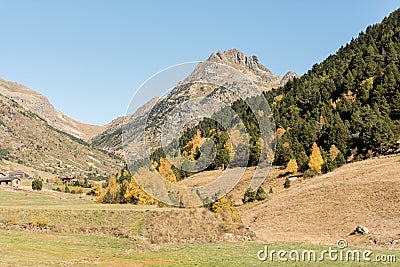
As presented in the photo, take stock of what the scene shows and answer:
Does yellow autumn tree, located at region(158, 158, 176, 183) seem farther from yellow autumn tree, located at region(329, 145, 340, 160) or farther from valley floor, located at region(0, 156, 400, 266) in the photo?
yellow autumn tree, located at region(329, 145, 340, 160)

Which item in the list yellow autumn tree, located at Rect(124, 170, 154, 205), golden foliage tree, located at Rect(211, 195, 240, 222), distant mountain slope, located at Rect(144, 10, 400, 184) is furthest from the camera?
distant mountain slope, located at Rect(144, 10, 400, 184)

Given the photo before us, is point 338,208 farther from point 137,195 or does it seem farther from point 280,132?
point 280,132

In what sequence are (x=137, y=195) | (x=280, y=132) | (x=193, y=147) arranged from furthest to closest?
(x=193, y=147) < (x=280, y=132) < (x=137, y=195)

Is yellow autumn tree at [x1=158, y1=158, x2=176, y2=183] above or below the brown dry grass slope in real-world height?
above

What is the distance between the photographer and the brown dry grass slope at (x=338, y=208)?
184ft

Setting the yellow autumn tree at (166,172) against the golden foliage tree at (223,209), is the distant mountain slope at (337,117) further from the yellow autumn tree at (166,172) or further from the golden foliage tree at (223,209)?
the golden foliage tree at (223,209)

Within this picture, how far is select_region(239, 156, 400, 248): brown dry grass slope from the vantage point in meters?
55.9

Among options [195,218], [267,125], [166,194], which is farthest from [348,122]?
[195,218]

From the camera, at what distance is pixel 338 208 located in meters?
66.8

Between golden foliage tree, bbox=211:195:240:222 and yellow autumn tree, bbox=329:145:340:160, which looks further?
yellow autumn tree, bbox=329:145:340:160

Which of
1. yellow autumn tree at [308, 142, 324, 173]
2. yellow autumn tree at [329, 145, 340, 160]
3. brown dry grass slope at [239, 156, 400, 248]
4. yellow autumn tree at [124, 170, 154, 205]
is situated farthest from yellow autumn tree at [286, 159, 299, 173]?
yellow autumn tree at [124, 170, 154, 205]

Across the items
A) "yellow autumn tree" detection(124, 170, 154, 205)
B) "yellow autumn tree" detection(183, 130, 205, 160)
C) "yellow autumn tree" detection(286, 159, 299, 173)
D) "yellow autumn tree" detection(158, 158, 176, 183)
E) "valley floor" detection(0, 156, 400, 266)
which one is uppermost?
"yellow autumn tree" detection(183, 130, 205, 160)

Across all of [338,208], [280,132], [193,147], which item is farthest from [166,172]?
[280,132]

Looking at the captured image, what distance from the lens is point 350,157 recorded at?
350ft
